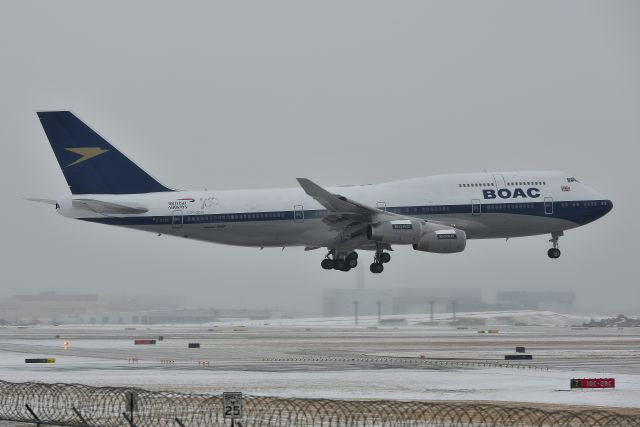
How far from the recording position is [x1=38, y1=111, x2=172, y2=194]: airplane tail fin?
74.4m

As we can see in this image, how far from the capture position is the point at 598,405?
29.9 meters

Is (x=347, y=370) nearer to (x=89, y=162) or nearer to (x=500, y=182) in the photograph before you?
(x=500, y=182)

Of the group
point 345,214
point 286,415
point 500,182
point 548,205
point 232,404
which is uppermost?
point 500,182

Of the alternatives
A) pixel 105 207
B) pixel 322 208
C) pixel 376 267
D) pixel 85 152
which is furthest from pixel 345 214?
pixel 85 152

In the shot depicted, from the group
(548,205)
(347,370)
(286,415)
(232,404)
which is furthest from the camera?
(548,205)

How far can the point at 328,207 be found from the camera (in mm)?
71250

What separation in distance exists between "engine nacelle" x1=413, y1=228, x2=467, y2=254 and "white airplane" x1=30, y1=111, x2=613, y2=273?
0.07 m

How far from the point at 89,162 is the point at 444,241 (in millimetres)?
26285

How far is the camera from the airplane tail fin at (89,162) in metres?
74.4

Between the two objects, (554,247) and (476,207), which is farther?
(554,247)

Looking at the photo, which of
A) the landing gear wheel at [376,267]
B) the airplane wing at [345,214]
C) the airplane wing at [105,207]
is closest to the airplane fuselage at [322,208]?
the airplane wing at [105,207]

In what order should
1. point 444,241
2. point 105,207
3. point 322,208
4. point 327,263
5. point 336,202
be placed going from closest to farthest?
point 336,202 < point 444,241 < point 105,207 < point 322,208 < point 327,263

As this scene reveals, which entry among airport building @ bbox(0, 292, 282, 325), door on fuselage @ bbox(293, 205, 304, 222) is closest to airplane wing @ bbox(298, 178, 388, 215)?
door on fuselage @ bbox(293, 205, 304, 222)

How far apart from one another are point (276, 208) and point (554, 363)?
28862 mm
